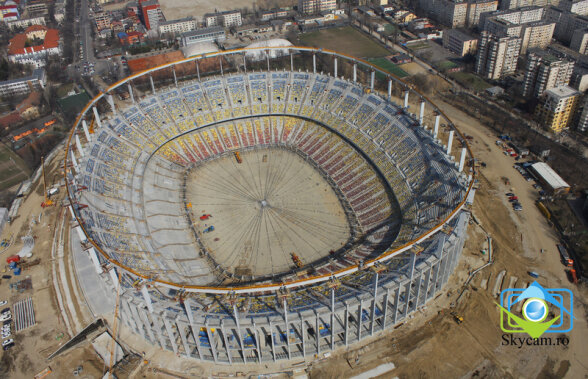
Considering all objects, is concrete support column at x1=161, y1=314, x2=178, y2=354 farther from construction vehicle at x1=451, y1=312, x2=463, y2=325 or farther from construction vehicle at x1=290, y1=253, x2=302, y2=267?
construction vehicle at x1=451, y1=312, x2=463, y2=325

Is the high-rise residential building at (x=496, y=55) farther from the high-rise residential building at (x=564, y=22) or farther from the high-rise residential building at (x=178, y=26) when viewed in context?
the high-rise residential building at (x=178, y=26)

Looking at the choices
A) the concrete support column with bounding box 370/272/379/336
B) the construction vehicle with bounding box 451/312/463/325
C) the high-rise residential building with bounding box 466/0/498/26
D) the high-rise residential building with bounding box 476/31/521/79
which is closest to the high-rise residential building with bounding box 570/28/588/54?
the high-rise residential building with bounding box 476/31/521/79

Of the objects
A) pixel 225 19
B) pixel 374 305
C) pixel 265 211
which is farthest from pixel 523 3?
pixel 374 305

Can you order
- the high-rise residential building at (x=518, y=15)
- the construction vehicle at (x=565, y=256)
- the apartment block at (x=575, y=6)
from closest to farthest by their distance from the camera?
the construction vehicle at (x=565, y=256) → the high-rise residential building at (x=518, y=15) → the apartment block at (x=575, y=6)

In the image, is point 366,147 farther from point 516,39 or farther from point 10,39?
point 10,39

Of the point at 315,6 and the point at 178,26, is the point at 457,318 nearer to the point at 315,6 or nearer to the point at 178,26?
the point at 178,26

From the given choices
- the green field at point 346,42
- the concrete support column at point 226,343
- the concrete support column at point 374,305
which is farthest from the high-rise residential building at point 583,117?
the concrete support column at point 226,343

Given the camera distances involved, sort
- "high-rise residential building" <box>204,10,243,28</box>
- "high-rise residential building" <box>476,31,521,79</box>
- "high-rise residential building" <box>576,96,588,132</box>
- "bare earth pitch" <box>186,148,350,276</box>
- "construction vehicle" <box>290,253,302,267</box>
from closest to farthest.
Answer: "construction vehicle" <box>290,253,302,267</box> → "bare earth pitch" <box>186,148,350,276</box> → "high-rise residential building" <box>576,96,588,132</box> → "high-rise residential building" <box>476,31,521,79</box> → "high-rise residential building" <box>204,10,243,28</box>
